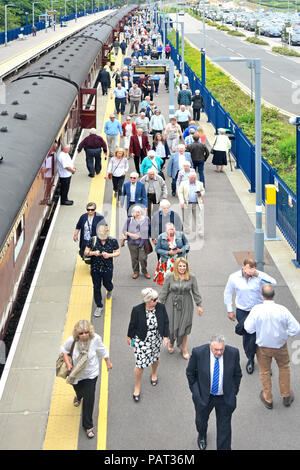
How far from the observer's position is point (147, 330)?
814 centimetres

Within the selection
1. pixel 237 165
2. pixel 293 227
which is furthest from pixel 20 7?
pixel 293 227

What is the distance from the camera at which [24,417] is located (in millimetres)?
8102

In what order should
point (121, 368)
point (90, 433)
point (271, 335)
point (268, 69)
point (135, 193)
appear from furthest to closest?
point (268, 69) → point (135, 193) → point (121, 368) → point (271, 335) → point (90, 433)

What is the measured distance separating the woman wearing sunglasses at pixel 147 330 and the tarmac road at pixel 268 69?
2710 centimetres

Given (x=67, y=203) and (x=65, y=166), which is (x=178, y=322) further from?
(x=67, y=203)

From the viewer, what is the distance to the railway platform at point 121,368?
775 centimetres

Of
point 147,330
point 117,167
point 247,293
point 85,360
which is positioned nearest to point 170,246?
point 247,293

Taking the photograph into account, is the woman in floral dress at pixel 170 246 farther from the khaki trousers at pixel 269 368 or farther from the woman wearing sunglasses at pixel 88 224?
the khaki trousers at pixel 269 368

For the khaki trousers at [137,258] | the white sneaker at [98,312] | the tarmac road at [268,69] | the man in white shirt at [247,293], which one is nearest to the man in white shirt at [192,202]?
the khaki trousers at [137,258]

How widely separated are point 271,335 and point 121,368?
7.56ft

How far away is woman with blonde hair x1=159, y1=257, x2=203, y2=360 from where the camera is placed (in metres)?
8.77

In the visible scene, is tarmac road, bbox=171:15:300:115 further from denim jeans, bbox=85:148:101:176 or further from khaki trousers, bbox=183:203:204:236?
khaki trousers, bbox=183:203:204:236

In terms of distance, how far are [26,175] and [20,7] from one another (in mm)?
107147

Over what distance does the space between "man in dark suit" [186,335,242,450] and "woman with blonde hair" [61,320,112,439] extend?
46.0 inches
